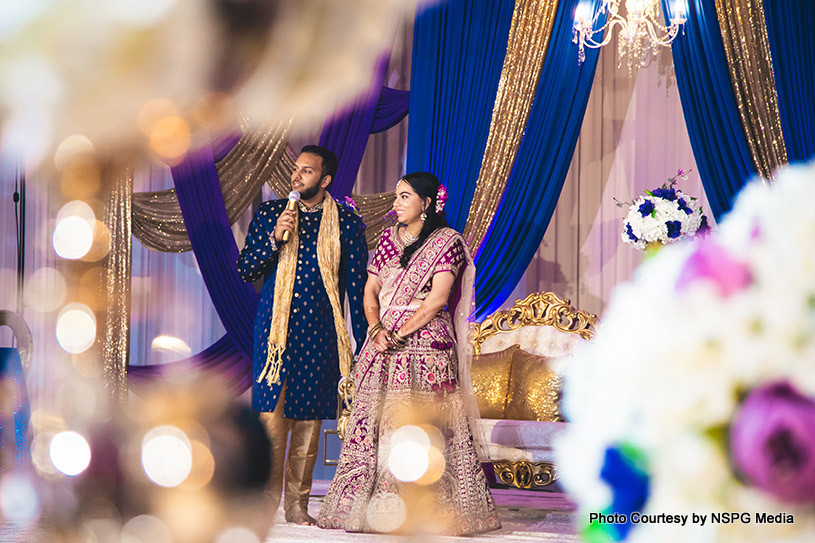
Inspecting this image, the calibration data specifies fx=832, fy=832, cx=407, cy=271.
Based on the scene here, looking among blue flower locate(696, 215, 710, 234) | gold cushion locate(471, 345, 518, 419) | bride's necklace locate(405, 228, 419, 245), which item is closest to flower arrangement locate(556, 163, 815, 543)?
bride's necklace locate(405, 228, 419, 245)

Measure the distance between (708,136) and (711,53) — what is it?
0.50 m

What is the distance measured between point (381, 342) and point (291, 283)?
1.43ft

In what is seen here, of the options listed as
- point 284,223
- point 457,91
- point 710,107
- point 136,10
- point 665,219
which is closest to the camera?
point 136,10

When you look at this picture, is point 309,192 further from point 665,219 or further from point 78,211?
point 78,211

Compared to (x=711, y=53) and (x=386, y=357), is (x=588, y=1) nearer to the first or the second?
(x=711, y=53)

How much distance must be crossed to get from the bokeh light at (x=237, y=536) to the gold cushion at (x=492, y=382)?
4738 mm

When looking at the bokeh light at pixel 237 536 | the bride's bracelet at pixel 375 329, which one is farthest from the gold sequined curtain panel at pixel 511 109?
the bokeh light at pixel 237 536

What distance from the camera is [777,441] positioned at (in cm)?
27

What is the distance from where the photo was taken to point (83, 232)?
243mm

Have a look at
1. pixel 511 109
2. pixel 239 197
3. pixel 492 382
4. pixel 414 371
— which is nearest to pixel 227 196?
pixel 239 197

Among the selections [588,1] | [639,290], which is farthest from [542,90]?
[639,290]

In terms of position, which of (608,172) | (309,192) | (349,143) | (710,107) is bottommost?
(309,192)

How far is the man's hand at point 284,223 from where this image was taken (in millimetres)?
2666

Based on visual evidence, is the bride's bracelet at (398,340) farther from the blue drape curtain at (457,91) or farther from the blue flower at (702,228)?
the blue drape curtain at (457,91)
